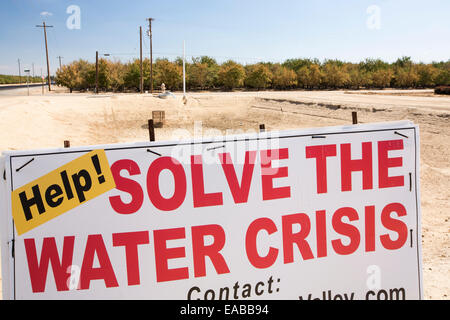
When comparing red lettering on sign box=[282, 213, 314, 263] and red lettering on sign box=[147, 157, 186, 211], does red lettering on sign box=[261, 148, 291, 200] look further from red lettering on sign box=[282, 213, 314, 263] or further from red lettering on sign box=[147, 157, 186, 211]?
red lettering on sign box=[147, 157, 186, 211]

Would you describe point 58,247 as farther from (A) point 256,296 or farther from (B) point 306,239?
(B) point 306,239

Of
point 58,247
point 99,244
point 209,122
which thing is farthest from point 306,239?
point 209,122

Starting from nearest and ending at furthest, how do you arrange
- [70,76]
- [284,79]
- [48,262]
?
[48,262] < [284,79] < [70,76]

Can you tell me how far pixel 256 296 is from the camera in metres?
2.87

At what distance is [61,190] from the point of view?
8.98 ft

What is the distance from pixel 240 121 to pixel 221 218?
21.8 m

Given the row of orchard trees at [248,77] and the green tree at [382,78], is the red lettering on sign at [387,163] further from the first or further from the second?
the green tree at [382,78]

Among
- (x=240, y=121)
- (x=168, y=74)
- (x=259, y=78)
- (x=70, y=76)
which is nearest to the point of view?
(x=240, y=121)

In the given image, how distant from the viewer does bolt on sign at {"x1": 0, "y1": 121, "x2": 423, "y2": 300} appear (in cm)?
272

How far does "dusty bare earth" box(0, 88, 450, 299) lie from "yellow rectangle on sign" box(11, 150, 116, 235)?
429 centimetres

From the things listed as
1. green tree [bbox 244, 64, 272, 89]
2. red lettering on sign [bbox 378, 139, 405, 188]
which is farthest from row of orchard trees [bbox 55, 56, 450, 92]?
red lettering on sign [bbox 378, 139, 405, 188]

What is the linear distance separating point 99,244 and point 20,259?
25.3 inches

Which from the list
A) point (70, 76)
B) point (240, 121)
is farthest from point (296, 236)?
point (70, 76)

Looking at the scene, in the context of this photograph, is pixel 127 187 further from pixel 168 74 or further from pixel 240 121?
pixel 168 74
